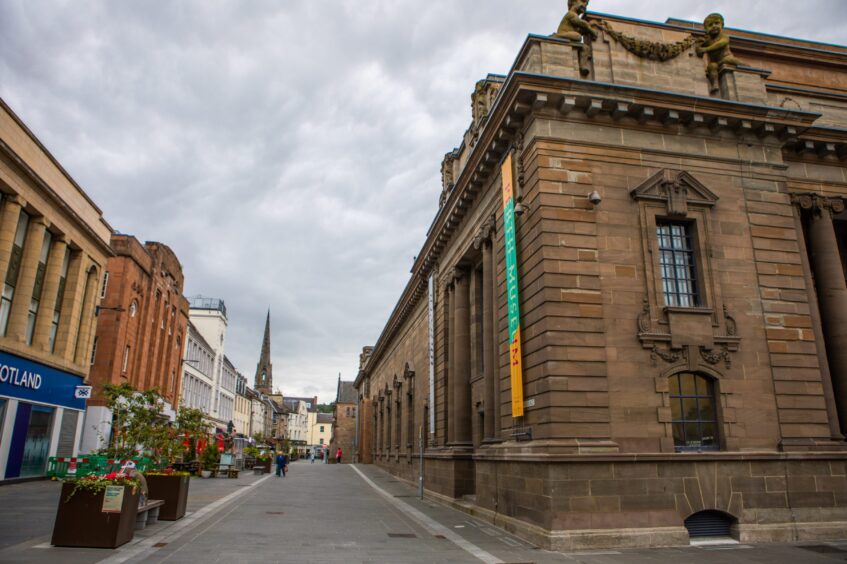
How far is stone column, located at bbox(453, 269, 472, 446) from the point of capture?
2070cm

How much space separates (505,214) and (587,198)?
2.32m

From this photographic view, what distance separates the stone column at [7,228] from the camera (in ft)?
69.5

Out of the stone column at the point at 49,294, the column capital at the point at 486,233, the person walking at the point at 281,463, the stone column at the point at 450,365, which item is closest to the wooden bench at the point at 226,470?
the person walking at the point at 281,463

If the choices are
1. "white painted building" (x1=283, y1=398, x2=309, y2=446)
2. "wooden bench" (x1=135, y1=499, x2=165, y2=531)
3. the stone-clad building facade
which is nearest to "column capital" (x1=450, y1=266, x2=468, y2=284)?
"wooden bench" (x1=135, y1=499, x2=165, y2=531)

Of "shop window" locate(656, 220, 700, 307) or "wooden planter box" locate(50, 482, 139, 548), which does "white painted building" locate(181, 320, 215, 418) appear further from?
"shop window" locate(656, 220, 700, 307)

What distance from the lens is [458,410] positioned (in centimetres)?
2102

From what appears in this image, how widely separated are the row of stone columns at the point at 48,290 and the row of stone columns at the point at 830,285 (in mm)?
25920

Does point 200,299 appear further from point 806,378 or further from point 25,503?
point 806,378

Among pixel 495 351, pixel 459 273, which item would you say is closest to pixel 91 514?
pixel 495 351

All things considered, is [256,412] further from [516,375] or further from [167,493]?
[516,375]

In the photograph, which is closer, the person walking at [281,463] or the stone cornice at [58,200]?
the stone cornice at [58,200]

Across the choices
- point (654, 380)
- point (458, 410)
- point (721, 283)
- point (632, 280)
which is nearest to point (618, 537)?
point (654, 380)

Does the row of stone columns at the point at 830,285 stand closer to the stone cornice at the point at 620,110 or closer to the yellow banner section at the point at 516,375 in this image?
the stone cornice at the point at 620,110

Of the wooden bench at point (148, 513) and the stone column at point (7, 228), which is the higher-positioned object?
the stone column at point (7, 228)
